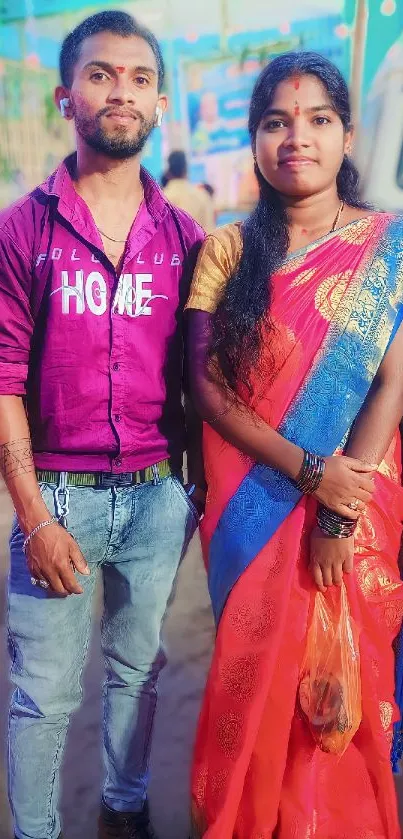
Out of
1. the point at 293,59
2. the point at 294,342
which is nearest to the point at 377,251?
the point at 294,342

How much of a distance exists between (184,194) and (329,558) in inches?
201

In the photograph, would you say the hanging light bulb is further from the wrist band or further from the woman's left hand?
the wrist band

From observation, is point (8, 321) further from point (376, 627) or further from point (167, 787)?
point (167, 787)

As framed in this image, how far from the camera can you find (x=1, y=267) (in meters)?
1.39

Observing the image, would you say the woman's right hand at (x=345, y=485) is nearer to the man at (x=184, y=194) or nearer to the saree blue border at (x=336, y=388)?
the saree blue border at (x=336, y=388)

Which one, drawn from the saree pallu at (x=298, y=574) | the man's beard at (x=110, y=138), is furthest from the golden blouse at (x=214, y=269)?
the man's beard at (x=110, y=138)

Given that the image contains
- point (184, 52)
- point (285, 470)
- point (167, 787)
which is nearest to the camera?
point (285, 470)

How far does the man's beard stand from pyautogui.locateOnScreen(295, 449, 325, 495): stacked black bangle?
0.67 m

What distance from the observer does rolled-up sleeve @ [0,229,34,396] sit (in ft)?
4.53

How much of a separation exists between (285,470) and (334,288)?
0.35 m

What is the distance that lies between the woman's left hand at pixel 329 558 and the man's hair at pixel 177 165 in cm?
550

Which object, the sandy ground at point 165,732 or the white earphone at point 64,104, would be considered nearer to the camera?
the white earphone at point 64,104

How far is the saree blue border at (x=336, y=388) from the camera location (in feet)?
4.50

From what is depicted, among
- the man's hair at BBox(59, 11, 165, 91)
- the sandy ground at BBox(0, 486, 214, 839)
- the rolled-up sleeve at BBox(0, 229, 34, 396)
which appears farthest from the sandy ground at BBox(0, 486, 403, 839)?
the man's hair at BBox(59, 11, 165, 91)
